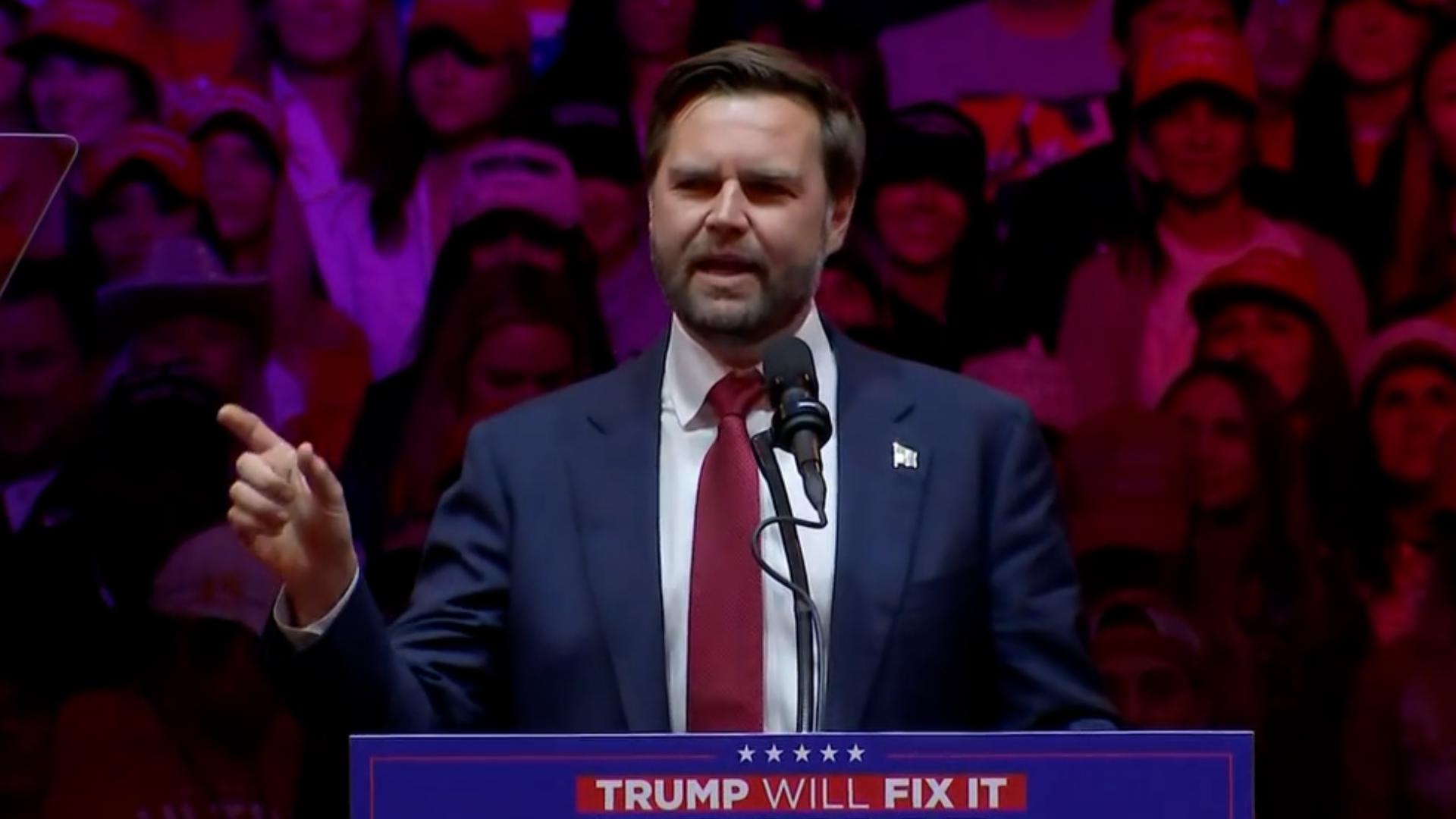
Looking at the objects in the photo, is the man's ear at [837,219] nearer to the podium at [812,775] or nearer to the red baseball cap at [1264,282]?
the podium at [812,775]

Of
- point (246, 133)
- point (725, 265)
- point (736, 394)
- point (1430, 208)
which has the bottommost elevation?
point (736, 394)

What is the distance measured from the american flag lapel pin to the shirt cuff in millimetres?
604

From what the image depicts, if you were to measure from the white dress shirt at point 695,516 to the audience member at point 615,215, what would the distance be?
1114 mm

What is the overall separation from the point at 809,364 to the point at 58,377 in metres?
1.90

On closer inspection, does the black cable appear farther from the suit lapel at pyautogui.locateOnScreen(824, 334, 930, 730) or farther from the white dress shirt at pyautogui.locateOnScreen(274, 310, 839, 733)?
the suit lapel at pyautogui.locateOnScreen(824, 334, 930, 730)

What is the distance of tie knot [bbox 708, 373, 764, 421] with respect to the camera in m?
2.46

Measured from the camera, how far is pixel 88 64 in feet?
12.1

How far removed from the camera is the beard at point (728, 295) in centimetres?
245

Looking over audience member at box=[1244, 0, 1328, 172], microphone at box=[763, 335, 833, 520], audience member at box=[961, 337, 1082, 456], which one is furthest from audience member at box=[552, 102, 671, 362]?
microphone at box=[763, 335, 833, 520]

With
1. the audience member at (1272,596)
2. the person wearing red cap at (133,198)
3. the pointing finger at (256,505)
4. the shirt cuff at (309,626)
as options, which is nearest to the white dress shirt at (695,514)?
the shirt cuff at (309,626)

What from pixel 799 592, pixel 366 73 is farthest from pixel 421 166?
pixel 799 592

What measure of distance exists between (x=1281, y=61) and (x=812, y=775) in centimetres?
231

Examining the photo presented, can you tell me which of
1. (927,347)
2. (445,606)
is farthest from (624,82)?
(445,606)

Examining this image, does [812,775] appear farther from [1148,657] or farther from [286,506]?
[1148,657]
